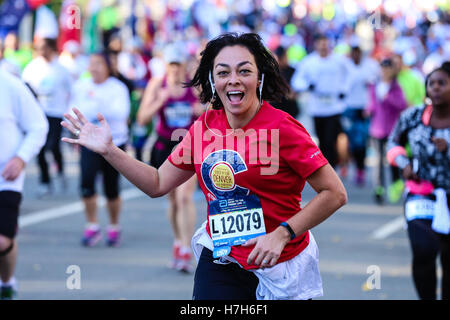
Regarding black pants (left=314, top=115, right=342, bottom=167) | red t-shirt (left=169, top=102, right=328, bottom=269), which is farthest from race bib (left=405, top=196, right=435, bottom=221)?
black pants (left=314, top=115, right=342, bottom=167)

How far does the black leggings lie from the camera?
29.8ft

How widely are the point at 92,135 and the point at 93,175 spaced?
5.10 meters

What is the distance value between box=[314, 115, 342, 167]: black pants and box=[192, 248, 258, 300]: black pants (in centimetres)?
894

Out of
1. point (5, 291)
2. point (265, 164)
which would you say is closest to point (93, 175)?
point (5, 291)

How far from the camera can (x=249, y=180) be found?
387cm

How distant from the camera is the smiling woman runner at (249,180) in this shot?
3812 millimetres

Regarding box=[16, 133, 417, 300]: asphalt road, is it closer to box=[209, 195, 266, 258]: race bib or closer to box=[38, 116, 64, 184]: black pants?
box=[38, 116, 64, 184]: black pants

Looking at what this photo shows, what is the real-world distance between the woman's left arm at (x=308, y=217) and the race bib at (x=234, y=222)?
0.12 meters

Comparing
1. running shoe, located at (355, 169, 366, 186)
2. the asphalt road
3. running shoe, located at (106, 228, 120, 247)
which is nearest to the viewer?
the asphalt road

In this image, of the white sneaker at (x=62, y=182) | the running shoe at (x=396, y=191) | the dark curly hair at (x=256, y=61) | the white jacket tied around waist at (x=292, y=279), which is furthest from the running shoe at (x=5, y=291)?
the running shoe at (x=396, y=191)

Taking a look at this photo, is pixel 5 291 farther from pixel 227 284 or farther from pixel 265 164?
pixel 265 164

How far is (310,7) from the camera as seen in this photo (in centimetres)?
4022

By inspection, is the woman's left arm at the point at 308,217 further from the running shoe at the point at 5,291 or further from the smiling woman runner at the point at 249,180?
the running shoe at the point at 5,291
